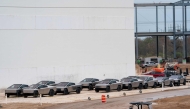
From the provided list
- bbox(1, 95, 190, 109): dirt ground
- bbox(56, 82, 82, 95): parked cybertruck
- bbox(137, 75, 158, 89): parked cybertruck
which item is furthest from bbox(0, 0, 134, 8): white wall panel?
bbox(1, 95, 190, 109): dirt ground

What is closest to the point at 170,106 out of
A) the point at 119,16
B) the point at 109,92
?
the point at 109,92

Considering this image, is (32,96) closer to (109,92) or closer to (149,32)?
(109,92)

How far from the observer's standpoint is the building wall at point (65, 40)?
179 feet

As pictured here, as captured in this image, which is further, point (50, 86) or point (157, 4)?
point (157, 4)

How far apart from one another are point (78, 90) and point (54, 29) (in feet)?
38.7

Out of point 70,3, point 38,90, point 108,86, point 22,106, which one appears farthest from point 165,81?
point 22,106

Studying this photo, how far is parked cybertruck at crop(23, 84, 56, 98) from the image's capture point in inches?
1747

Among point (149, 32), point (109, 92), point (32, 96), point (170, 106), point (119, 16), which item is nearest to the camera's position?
point (170, 106)

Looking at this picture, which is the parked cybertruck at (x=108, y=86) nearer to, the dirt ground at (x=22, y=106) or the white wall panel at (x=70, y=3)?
the dirt ground at (x=22, y=106)

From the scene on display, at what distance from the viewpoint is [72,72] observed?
58.2 meters

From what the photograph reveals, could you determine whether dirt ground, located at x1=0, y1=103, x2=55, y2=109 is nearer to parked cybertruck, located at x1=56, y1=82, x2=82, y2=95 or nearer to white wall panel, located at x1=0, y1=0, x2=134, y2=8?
parked cybertruck, located at x1=56, y1=82, x2=82, y2=95

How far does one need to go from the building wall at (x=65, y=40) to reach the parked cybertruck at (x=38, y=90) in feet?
30.2

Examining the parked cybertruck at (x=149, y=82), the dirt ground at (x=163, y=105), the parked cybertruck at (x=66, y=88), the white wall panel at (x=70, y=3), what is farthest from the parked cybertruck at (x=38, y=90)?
the white wall panel at (x=70, y=3)

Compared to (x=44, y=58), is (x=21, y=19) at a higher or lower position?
higher
